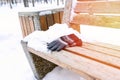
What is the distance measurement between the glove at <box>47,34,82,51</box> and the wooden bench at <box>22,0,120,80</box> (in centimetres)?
5

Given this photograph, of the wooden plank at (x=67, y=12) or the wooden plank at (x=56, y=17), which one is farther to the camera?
the wooden plank at (x=56, y=17)

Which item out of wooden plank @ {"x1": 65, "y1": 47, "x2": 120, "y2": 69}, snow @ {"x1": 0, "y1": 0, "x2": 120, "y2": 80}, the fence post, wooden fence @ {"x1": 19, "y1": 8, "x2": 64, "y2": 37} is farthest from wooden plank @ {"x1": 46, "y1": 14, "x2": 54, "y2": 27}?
wooden plank @ {"x1": 65, "y1": 47, "x2": 120, "y2": 69}

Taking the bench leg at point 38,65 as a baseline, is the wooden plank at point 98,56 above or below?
above

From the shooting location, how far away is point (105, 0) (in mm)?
1978

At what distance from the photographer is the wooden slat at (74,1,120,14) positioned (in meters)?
1.80

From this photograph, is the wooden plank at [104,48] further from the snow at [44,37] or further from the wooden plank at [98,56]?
the snow at [44,37]

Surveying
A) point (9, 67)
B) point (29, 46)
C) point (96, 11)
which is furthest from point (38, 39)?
point (9, 67)

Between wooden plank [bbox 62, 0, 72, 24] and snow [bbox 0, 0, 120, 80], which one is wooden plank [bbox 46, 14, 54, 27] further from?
snow [bbox 0, 0, 120, 80]

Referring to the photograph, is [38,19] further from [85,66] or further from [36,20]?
[85,66]

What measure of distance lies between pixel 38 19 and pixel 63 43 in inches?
30.6

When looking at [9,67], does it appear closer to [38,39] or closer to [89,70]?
[38,39]

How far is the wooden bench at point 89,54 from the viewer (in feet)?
3.67

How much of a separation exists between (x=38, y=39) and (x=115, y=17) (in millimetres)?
841

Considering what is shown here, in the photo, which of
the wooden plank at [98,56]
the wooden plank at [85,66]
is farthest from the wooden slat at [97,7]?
the wooden plank at [85,66]
